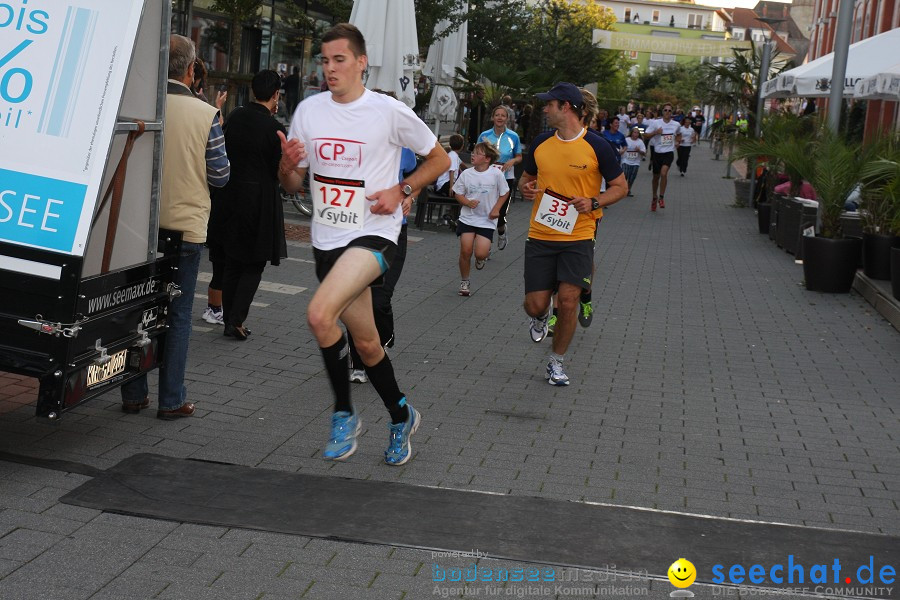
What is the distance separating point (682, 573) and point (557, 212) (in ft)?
12.4

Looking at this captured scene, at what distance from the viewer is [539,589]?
4.21 meters

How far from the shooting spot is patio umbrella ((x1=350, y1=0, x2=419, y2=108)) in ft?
51.6

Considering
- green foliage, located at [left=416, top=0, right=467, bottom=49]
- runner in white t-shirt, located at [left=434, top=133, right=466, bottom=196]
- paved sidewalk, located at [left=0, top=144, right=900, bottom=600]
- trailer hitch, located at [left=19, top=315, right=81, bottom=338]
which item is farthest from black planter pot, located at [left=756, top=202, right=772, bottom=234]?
trailer hitch, located at [left=19, top=315, right=81, bottom=338]

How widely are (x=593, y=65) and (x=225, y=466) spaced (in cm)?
3648

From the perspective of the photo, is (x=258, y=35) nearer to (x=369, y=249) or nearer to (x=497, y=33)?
(x=497, y=33)

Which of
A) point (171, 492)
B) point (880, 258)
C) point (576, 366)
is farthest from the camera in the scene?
point (880, 258)

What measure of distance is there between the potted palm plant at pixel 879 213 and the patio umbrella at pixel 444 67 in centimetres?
892

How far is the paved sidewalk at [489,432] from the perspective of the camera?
431cm

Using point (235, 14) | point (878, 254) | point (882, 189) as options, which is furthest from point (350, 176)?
point (235, 14)

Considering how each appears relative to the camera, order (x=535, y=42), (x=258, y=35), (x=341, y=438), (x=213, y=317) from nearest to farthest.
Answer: (x=341, y=438)
(x=213, y=317)
(x=258, y=35)
(x=535, y=42)

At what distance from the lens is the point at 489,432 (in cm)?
648

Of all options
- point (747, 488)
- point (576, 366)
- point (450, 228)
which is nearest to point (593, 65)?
point (450, 228)

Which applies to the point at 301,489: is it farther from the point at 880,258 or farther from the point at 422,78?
the point at 422,78

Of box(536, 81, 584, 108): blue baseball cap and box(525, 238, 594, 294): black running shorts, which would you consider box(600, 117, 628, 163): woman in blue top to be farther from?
box(536, 81, 584, 108): blue baseball cap
